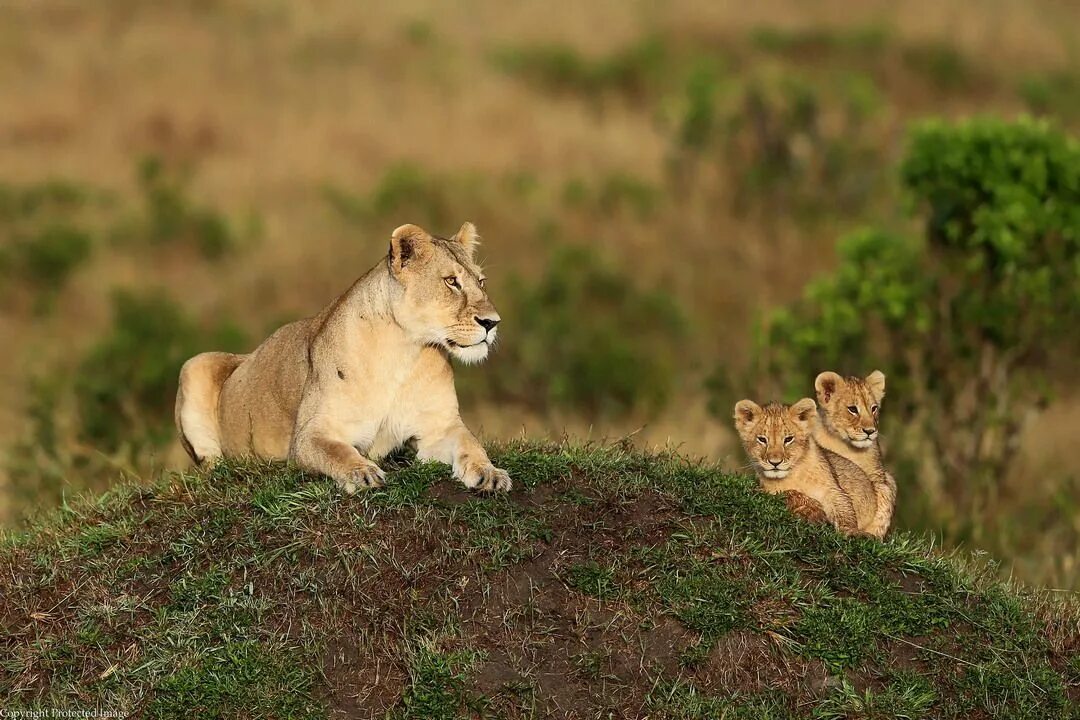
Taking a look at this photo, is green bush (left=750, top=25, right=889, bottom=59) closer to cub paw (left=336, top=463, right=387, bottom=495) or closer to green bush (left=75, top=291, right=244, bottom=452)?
green bush (left=75, top=291, right=244, bottom=452)

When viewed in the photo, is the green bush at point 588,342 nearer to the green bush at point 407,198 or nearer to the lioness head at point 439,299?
the green bush at point 407,198

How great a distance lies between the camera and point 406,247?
25.3ft

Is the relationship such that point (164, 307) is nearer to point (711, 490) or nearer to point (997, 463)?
point (997, 463)

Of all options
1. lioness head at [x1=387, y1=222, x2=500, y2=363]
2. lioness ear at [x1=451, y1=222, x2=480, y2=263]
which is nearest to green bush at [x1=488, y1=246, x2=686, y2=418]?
lioness ear at [x1=451, y1=222, x2=480, y2=263]

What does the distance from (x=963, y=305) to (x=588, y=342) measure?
6626mm

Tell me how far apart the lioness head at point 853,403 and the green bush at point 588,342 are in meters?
8.50

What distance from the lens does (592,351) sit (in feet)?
58.1

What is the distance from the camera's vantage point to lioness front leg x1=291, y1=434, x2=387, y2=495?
732 cm

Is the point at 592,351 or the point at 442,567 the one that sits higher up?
the point at 442,567

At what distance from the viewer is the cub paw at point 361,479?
24.0 feet

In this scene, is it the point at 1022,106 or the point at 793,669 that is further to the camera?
the point at 1022,106

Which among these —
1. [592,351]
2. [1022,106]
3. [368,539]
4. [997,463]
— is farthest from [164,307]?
[1022,106]

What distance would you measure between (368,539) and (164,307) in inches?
457

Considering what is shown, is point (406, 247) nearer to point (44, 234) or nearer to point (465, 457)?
point (465, 457)
